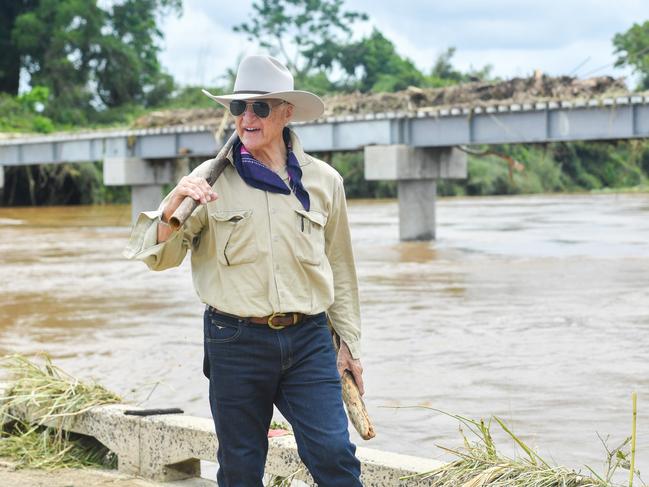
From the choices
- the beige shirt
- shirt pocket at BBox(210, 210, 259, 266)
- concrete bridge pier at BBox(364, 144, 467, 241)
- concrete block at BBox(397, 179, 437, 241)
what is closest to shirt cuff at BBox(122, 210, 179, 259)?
the beige shirt

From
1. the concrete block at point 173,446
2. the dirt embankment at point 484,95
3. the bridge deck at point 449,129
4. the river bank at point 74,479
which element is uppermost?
the dirt embankment at point 484,95

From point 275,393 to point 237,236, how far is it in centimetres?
63

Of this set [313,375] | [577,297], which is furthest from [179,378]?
[577,297]

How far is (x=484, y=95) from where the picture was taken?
26.9 m

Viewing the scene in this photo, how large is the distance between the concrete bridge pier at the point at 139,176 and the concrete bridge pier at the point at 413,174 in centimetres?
925

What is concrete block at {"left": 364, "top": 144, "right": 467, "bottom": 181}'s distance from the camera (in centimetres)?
2697

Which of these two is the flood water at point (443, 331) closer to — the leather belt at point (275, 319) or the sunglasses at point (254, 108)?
the leather belt at point (275, 319)

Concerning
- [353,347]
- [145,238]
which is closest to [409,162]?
[353,347]

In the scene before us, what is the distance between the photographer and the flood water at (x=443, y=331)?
28.0 ft

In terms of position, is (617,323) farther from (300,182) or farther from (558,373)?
(300,182)

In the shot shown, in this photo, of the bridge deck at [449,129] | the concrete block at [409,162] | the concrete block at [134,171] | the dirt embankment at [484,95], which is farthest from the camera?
the concrete block at [134,171]

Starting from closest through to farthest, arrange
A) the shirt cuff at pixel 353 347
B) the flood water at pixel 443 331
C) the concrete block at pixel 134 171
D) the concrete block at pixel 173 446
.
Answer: the shirt cuff at pixel 353 347
the concrete block at pixel 173 446
the flood water at pixel 443 331
the concrete block at pixel 134 171

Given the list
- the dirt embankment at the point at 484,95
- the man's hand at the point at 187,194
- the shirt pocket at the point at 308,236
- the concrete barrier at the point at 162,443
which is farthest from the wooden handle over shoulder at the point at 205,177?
the dirt embankment at the point at 484,95

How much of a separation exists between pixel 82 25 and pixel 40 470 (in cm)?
6596
